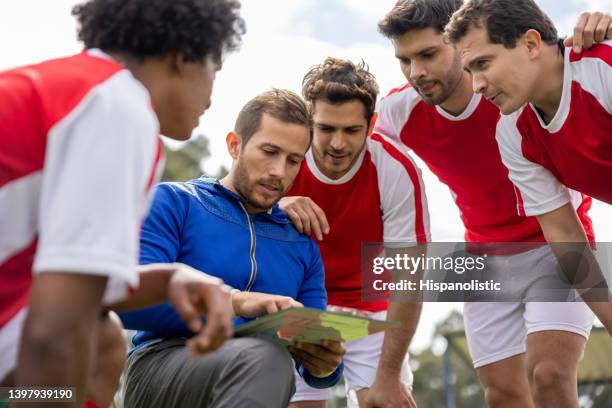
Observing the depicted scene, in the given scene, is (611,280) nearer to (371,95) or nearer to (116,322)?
(371,95)

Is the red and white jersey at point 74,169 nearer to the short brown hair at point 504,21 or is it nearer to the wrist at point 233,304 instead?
the wrist at point 233,304

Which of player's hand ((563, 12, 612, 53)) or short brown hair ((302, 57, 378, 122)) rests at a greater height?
player's hand ((563, 12, 612, 53))

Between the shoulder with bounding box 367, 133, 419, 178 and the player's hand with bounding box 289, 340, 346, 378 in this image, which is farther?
the shoulder with bounding box 367, 133, 419, 178

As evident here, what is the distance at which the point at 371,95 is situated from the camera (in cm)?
450

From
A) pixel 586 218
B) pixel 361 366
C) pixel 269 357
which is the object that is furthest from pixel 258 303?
pixel 586 218

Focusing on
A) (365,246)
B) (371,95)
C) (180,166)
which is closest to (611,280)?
(365,246)

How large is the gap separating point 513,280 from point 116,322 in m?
3.07

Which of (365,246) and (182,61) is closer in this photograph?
(182,61)

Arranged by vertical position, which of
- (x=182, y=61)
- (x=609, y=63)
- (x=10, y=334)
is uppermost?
(x=609, y=63)

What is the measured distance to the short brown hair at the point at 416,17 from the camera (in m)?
4.50

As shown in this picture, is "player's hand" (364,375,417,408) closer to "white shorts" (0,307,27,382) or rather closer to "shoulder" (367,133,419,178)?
"shoulder" (367,133,419,178)

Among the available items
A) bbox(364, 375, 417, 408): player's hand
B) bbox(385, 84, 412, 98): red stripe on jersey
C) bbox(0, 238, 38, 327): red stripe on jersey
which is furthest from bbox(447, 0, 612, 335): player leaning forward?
bbox(0, 238, 38, 327): red stripe on jersey

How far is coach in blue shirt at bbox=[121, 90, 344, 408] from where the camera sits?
2.75 metres

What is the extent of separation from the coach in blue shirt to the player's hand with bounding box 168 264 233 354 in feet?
2.96
